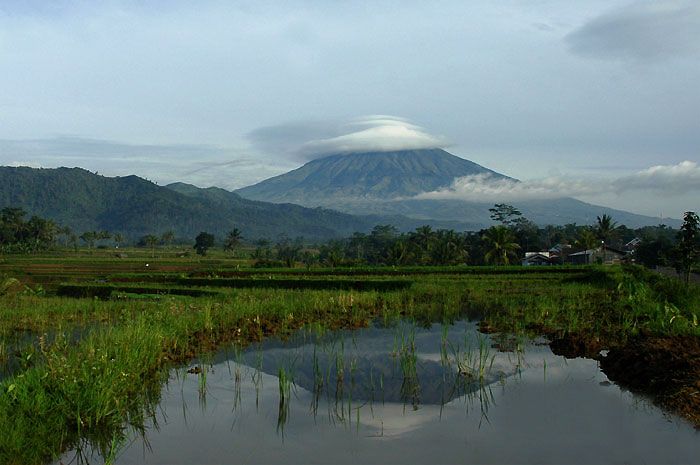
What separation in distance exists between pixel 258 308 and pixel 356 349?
5.46 m

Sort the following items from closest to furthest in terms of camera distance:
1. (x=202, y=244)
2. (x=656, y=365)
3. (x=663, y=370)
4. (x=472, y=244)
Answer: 1. (x=663, y=370)
2. (x=656, y=365)
3. (x=472, y=244)
4. (x=202, y=244)

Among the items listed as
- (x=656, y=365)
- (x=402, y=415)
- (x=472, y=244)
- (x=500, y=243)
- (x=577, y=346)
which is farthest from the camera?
(x=472, y=244)

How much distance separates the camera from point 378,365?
1261cm

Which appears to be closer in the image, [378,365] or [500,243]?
[378,365]

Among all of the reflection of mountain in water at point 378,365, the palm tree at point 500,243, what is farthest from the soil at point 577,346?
the palm tree at point 500,243

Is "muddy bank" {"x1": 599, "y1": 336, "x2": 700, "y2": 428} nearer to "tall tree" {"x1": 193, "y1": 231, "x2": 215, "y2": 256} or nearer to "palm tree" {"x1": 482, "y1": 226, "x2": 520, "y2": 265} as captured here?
"palm tree" {"x1": 482, "y1": 226, "x2": 520, "y2": 265}

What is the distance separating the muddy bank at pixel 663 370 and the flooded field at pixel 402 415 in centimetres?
29

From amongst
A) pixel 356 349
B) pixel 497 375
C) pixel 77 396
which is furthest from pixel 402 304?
pixel 77 396

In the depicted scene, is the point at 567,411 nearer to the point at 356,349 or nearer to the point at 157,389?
the point at 356,349

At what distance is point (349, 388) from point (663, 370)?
563 centimetres

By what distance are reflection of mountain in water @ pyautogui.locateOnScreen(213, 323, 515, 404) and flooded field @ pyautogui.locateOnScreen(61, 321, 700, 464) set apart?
5cm

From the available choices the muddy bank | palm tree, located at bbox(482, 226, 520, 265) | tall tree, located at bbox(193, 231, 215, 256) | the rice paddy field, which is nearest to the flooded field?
the rice paddy field

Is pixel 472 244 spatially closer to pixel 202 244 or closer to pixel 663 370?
pixel 202 244

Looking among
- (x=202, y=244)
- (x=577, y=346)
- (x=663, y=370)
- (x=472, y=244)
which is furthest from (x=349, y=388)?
(x=202, y=244)
